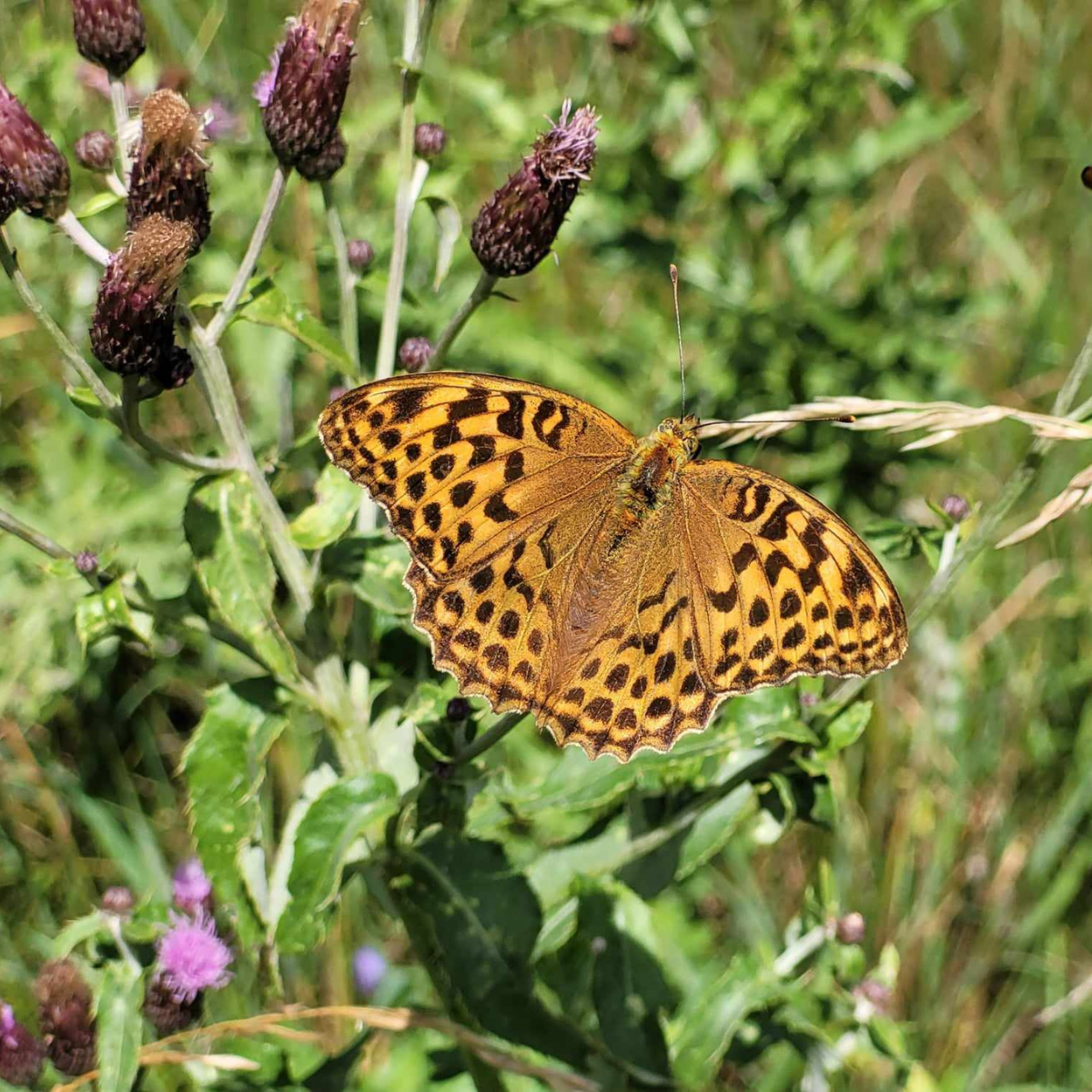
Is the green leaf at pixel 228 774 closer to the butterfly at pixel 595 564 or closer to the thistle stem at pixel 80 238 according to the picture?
the butterfly at pixel 595 564

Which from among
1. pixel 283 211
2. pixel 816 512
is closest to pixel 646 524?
pixel 816 512

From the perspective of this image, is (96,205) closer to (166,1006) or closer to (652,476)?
(652,476)

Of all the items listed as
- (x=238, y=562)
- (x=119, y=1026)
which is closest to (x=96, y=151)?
(x=238, y=562)

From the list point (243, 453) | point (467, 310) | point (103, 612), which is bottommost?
point (103, 612)

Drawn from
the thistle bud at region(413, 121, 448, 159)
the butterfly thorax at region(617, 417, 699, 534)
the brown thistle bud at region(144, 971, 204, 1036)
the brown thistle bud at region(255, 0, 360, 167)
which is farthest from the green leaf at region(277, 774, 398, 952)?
the thistle bud at region(413, 121, 448, 159)

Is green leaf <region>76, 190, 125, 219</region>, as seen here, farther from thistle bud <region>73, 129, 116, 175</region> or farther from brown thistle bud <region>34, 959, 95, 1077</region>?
brown thistle bud <region>34, 959, 95, 1077</region>

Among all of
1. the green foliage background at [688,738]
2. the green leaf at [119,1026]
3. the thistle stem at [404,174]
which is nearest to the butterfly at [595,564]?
the green foliage background at [688,738]
